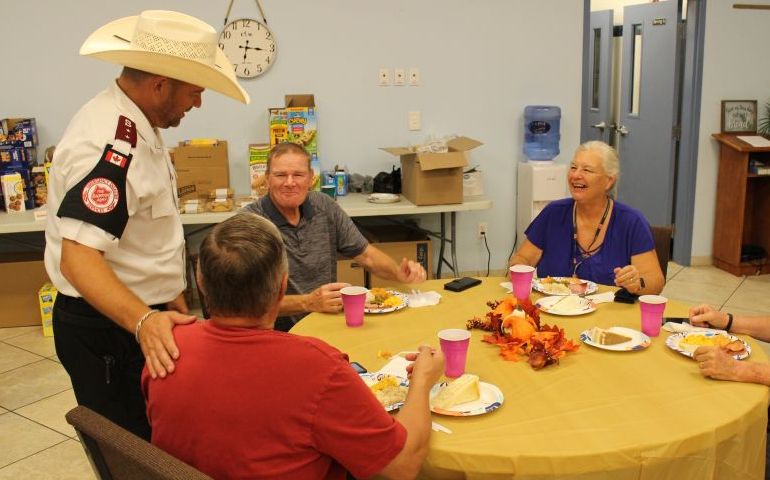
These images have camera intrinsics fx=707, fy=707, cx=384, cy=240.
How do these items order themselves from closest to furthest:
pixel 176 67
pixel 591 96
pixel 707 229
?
pixel 176 67 → pixel 707 229 → pixel 591 96

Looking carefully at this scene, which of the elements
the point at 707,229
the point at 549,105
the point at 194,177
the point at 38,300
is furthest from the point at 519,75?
the point at 38,300

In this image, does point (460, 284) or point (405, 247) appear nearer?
point (460, 284)

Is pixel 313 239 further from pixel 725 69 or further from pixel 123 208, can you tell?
pixel 725 69

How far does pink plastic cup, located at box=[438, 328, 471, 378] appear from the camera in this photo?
176cm

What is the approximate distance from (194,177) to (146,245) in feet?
8.96

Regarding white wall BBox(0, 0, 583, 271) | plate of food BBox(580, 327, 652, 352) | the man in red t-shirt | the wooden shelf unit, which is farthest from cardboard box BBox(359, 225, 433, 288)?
the man in red t-shirt

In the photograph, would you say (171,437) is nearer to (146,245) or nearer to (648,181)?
(146,245)

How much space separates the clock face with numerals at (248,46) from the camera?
15.6 ft

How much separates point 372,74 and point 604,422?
3855mm

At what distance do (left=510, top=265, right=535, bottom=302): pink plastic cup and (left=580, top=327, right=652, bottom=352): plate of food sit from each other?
0.31m

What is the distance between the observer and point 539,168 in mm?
5055

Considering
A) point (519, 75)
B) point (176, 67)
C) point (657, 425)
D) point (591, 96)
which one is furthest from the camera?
point (591, 96)

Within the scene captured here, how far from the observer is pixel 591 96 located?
7.19m

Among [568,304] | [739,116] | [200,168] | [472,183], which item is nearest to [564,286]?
[568,304]
